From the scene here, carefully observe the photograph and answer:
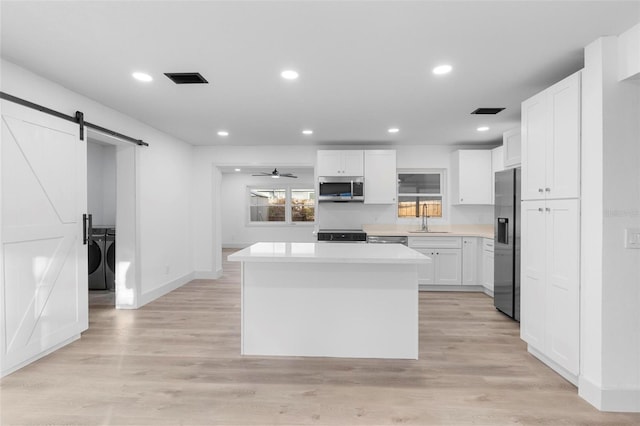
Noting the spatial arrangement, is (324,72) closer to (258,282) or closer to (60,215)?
(258,282)

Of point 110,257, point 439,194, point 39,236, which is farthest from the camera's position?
point 439,194

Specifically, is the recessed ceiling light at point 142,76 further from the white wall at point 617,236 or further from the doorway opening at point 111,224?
the white wall at point 617,236

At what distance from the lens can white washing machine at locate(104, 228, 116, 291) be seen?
5152 mm

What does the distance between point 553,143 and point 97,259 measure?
5886mm

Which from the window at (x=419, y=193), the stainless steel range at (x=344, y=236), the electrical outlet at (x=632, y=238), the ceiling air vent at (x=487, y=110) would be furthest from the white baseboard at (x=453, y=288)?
the electrical outlet at (x=632, y=238)

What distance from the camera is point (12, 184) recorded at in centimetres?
263

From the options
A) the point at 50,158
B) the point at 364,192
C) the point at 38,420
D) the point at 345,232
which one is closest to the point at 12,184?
the point at 50,158

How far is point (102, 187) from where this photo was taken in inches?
220

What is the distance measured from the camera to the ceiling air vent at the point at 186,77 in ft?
9.37

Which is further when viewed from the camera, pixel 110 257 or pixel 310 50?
pixel 110 257

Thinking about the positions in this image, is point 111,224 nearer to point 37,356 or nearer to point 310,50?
point 37,356

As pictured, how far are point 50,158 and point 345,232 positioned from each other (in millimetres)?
3765

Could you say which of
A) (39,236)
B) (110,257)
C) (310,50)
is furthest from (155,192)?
(310,50)

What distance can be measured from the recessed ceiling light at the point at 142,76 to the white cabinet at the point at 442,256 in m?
3.98
